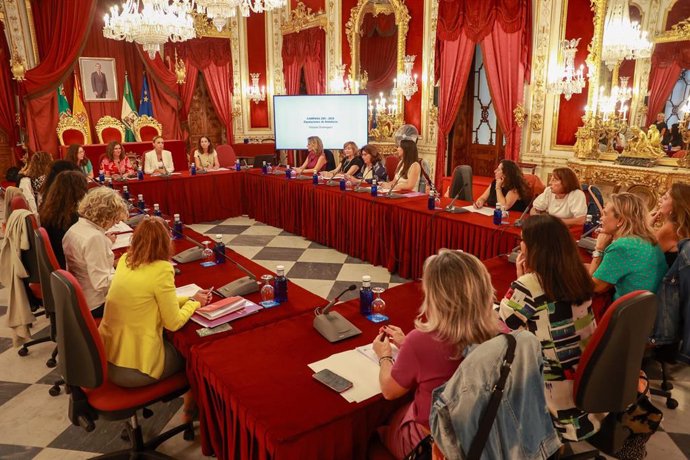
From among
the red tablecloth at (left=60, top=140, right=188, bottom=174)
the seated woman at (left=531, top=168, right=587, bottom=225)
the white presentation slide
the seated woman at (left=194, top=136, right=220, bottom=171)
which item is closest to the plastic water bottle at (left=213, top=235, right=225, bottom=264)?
the seated woman at (left=531, top=168, right=587, bottom=225)

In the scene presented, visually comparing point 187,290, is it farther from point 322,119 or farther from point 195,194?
point 322,119

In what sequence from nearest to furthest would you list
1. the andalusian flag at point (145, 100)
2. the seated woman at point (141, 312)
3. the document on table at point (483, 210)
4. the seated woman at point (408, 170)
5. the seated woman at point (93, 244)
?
1. the seated woman at point (141, 312)
2. the seated woman at point (93, 244)
3. the document on table at point (483, 210)
4. the seated woman at point (408, 170)
5. the andalusian flag at point (145, 100)

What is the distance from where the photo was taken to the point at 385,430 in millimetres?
1613

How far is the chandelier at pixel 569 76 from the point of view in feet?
17.6

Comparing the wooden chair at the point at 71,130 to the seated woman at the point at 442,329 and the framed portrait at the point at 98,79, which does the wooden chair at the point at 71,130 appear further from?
the seated woman at the point at 442,329

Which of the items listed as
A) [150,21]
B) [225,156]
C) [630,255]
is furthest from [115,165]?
[630,255]

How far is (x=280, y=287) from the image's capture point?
2334 mm

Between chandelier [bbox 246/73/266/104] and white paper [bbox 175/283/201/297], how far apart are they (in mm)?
8087

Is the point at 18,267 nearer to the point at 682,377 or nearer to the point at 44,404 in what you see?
the point at 44,404

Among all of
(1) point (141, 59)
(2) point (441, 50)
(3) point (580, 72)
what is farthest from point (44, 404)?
(1) point (141, 59)

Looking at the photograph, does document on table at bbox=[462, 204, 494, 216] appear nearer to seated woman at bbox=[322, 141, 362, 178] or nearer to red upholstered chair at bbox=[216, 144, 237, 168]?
seated woman at bbox=[322, 141, 362, 178]

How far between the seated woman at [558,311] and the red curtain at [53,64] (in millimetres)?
9237

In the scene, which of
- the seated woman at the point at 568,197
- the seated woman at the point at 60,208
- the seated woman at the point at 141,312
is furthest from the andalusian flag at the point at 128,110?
the seated woman at the point at 141,312

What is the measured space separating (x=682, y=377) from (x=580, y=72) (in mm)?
3648
